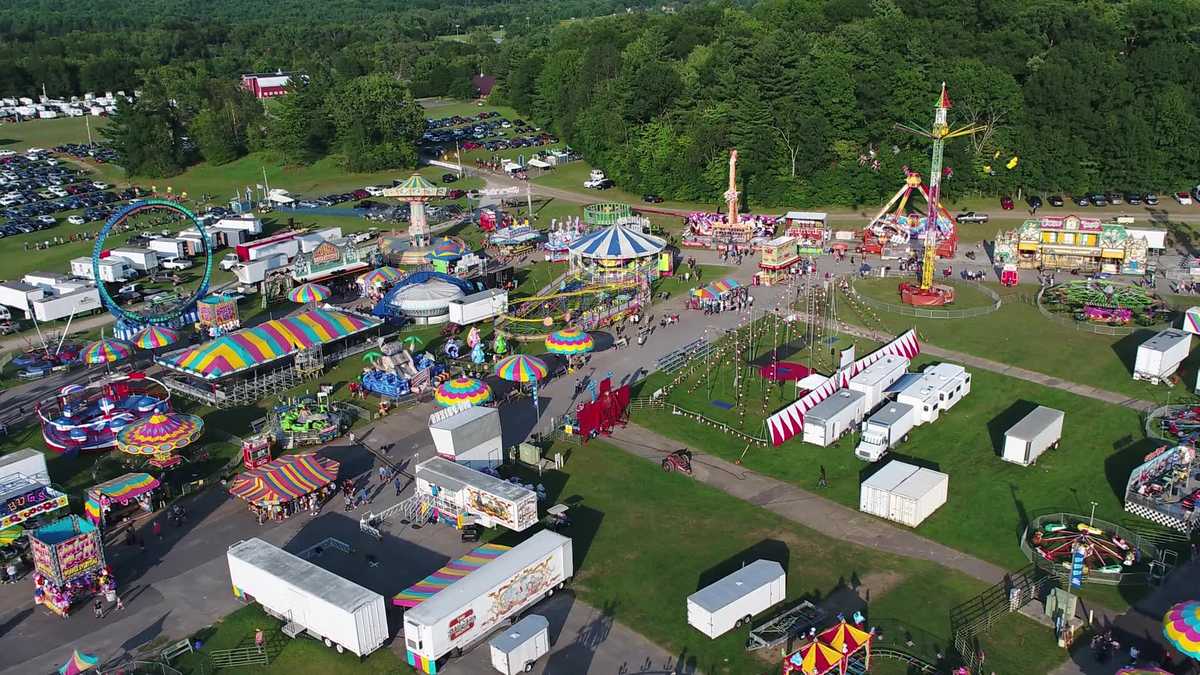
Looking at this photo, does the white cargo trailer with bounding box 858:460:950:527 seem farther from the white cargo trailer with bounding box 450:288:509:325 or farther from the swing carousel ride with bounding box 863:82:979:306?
the white cargo trailer with bounding box 450:288:509:325

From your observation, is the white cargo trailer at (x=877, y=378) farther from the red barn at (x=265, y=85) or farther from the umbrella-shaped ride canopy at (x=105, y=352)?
the red barn at (x=265, y=85)

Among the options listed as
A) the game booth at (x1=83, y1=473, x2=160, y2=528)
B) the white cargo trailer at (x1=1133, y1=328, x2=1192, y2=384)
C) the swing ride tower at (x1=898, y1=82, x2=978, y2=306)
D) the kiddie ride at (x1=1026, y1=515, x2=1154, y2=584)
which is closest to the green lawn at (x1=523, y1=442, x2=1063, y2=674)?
the kiddie ride at (x1=1026, y1=515, x2=1154, y2=584)

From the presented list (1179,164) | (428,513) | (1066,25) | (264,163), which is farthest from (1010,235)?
(264,163)

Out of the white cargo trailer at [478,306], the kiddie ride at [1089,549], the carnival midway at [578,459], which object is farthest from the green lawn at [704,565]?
the white cargo trailer at [478,306]

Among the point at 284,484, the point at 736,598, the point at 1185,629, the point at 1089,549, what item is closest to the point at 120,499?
the point at 284,484

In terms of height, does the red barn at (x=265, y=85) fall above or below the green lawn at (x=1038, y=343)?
above

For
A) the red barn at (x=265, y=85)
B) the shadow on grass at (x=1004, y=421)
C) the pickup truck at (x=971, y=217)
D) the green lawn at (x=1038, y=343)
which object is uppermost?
the red barn at (x=265, y=85)
